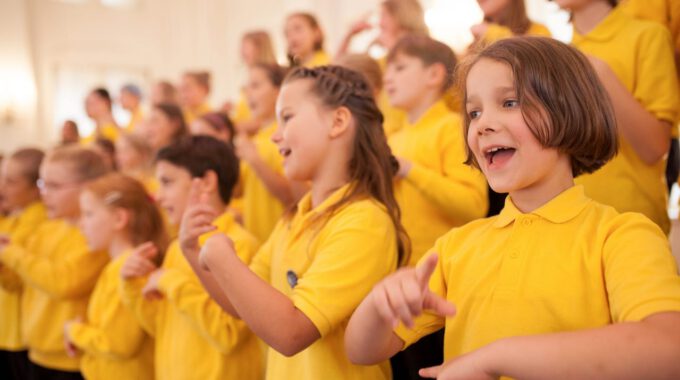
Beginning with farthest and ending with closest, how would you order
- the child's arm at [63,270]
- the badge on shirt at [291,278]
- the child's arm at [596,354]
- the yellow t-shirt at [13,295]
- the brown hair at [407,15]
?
→ the yellow t-shirt at [13,295] → the brown hair at [407,15] → the child's arm at [63,270] → the badge on shirt at [291,278] → the child's arm at [596,354]

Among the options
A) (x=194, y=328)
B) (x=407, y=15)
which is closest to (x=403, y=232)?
(x=194, y=328)

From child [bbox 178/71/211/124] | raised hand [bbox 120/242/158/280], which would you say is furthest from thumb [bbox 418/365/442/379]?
child [bbox 178/71/211/124]

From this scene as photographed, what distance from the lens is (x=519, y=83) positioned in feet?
3.95

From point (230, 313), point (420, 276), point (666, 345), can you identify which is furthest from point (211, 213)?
point (666, 345)

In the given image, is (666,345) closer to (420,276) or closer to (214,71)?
(420,276)

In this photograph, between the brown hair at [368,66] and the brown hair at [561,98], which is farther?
the brown hair at [368,66]

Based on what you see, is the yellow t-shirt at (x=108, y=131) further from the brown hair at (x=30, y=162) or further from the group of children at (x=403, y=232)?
the group of children at (x=403, y=232)

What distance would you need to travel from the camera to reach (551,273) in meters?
1.16

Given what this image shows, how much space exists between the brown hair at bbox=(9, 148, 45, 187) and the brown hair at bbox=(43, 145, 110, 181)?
1.87 ft

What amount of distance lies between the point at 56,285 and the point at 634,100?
96.5 inches

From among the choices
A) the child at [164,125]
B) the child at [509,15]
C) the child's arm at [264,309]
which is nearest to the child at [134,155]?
the child at [164,125]

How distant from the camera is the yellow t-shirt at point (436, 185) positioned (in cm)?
214

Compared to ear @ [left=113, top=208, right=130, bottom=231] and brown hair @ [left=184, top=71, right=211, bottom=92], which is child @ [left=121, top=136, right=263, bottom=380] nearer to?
ear @ [left=113, top=208, right=130, bottom=231]

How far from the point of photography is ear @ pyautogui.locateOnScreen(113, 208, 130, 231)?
2754mm
